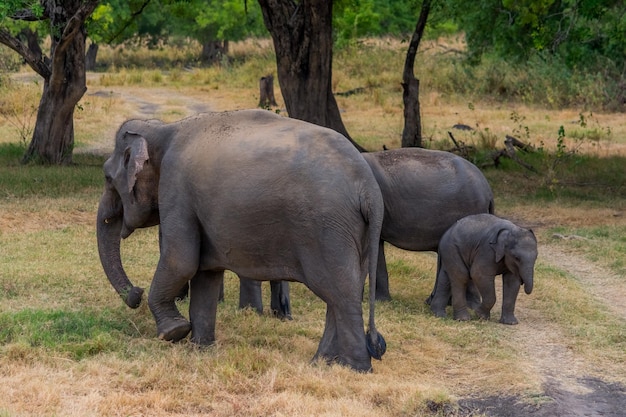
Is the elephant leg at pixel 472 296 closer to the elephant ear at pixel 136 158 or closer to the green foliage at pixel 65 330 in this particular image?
the green foliage at pixel 65 330

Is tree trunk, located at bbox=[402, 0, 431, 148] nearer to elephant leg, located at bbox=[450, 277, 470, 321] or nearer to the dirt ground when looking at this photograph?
the dirt ground

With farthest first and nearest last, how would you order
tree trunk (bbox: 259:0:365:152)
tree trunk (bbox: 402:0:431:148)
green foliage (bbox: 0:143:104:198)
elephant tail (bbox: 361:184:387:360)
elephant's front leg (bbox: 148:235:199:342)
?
tree trunk (bbox: 402:0:431:148) → tree trunk (bbox: 259:0:365:152) → green foliage (bbox: 0:143:104:198) → elephant's front leg (bbox: 148:235:199:342) → elephant tail (bbox: 361:184:387:360)

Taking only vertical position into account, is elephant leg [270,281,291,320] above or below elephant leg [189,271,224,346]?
below

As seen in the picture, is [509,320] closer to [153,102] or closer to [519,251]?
[519,251]

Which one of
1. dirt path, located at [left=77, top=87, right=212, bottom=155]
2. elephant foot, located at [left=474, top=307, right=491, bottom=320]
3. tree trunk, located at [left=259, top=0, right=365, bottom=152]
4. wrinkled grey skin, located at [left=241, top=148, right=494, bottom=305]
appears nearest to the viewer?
elephant foot, located at [left=474, top=307, right=491, bottom=320]

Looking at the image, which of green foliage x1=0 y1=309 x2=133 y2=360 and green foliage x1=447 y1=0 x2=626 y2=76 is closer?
green foliage x1=0 y1=309 x2=133 y2=360

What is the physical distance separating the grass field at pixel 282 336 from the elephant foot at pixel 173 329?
9cm

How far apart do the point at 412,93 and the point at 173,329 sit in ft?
38.7

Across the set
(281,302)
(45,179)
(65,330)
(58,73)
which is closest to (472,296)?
(281,302)

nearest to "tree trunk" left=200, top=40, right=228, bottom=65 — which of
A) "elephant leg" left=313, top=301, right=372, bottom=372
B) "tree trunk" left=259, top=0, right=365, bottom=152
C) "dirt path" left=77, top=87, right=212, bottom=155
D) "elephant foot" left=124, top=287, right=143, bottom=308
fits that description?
"dirt path" left=77, top=87, right=212, bottom=155

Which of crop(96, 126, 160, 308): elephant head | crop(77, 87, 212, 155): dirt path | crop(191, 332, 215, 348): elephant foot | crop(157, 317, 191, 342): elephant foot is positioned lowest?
crop(77, 87, 212, 155): dirt path

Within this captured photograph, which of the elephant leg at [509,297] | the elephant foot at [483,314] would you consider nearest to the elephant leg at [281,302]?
the elephant foot at [483,314]

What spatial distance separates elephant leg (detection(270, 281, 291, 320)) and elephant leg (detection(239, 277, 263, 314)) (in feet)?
0.40

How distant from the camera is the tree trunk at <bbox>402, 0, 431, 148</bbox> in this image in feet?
58.5
